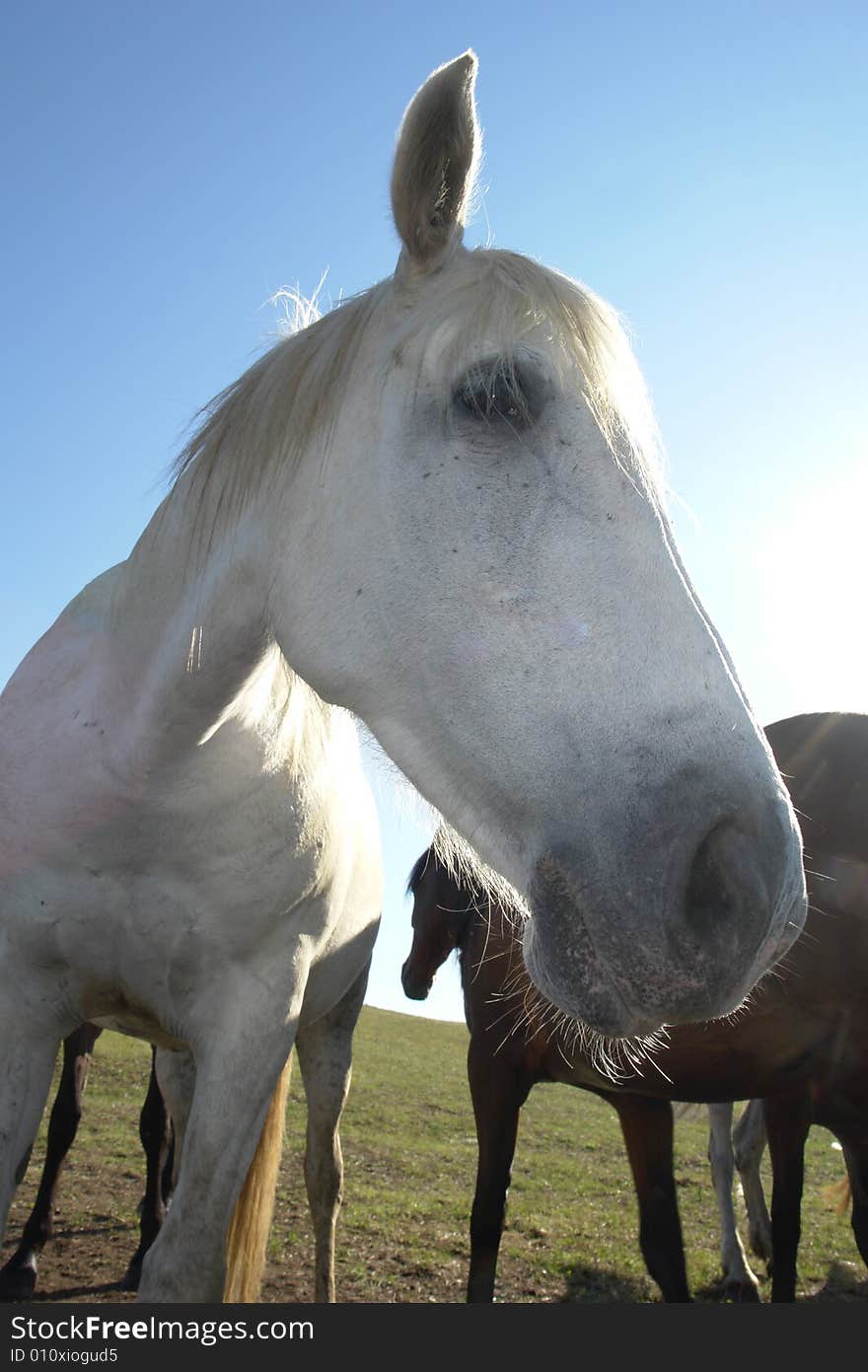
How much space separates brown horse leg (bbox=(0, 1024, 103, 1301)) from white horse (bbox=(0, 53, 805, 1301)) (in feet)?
8.25

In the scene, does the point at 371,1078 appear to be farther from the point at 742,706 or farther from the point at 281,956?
the point at 742,706

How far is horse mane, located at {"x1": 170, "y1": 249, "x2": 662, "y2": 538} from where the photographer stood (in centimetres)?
207

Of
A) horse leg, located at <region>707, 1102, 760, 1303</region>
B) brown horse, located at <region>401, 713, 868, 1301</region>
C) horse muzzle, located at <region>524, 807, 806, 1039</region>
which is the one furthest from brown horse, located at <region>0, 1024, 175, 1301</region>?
horse muzzle, located at <region>524, 807, 806, 1039</region>

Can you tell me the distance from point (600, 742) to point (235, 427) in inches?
61.9

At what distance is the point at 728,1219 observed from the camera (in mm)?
6488

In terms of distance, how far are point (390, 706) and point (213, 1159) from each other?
153cm

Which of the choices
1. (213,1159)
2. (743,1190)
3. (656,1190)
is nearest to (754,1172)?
(743,1190)

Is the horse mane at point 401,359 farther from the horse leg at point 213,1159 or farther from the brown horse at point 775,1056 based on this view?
the brown horse at point 775,1056

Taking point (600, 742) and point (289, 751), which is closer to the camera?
point (600, 742)

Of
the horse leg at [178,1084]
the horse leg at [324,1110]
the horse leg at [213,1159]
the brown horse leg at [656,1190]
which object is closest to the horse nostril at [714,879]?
the horse leg at [213,1159]

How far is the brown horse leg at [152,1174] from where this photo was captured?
17.3 ft

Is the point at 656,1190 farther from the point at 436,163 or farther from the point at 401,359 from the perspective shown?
the point at 436,163

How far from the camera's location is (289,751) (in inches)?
125

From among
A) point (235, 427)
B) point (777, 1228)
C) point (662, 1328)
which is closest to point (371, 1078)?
point (777, 1228)
